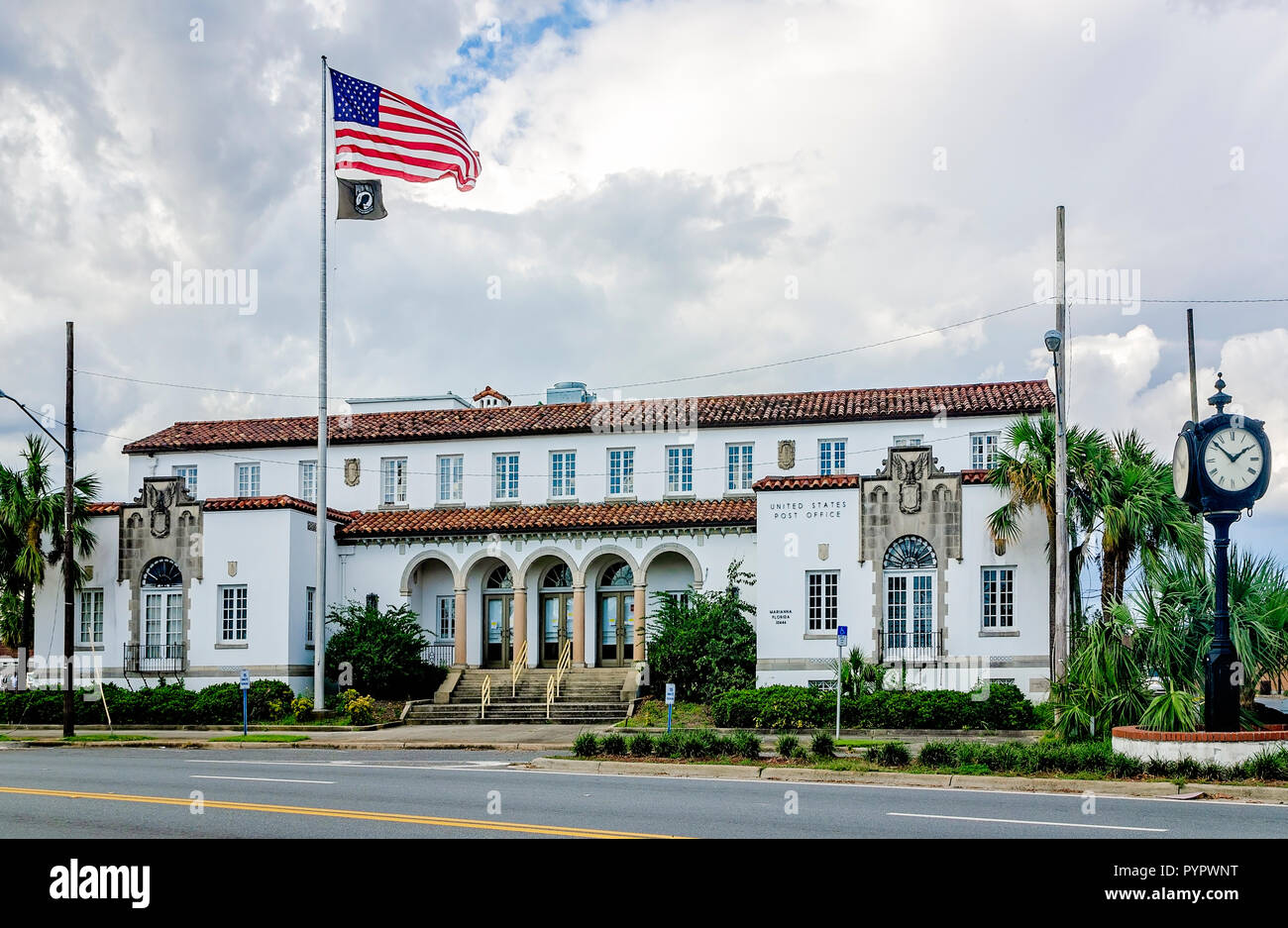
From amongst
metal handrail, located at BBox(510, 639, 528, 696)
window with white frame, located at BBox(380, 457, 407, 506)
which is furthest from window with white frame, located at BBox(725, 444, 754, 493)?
window with white frame, located at BBox(380, 457, 407, 506)

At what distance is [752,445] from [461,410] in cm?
1018

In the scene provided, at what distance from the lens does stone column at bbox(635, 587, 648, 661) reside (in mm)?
36688

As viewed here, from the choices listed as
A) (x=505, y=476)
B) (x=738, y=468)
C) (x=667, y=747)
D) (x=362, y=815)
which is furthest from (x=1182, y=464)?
(x=505, y=476)

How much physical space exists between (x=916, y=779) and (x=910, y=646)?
15.4m

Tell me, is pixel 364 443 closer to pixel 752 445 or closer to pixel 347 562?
pixel 347 562

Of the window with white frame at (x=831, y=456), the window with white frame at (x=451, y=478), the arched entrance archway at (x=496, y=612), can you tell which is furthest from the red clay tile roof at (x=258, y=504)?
the window with white frame at (x=831, y=456)

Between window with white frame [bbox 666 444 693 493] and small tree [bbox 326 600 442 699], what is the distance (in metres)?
8.78

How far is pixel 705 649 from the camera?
34.2 meters

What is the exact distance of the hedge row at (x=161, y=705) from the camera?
3394cm

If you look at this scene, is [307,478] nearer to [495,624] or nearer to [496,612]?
[496,612]

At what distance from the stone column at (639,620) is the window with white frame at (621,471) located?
13.9 ft

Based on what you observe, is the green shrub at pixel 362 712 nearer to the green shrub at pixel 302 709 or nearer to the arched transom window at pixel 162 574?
the green shrub at pixel 302 709

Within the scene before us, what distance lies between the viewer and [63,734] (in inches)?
1252
